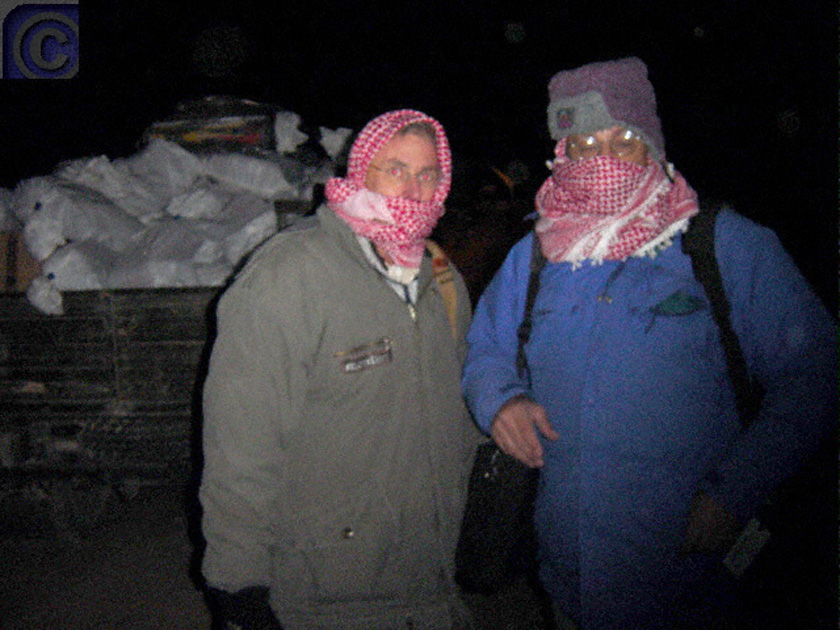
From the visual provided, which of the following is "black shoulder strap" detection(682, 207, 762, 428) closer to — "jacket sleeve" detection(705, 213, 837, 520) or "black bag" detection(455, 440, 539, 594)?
"jacket sleeve" detection(705, 213, 837, 520)

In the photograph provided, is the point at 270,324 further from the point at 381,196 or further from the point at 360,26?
the point at 360,26

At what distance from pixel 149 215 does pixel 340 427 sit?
12.5 feet

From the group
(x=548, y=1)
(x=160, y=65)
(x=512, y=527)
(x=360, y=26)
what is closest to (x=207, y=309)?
(x=512, y=527)

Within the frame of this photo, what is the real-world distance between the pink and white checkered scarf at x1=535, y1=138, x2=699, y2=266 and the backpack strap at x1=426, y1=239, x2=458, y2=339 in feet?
1.18

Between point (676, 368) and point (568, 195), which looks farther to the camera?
point (568, 195)

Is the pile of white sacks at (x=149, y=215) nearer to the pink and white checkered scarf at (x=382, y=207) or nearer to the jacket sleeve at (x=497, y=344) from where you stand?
the pink and white checkered scarf at (x=382, y=207)

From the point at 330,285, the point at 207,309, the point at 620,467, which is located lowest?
the point at 207,309

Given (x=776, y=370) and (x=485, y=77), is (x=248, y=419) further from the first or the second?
(x=485, y=77)

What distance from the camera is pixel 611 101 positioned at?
1808mm

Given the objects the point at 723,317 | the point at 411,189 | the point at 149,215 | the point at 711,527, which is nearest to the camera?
the point at 711,527

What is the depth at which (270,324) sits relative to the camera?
1.55 m

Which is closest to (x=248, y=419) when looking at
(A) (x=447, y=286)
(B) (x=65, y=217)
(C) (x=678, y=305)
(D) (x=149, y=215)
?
(A) (x=447, y=286)

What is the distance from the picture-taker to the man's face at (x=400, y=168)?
6.24 feet

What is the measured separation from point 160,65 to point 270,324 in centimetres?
905
